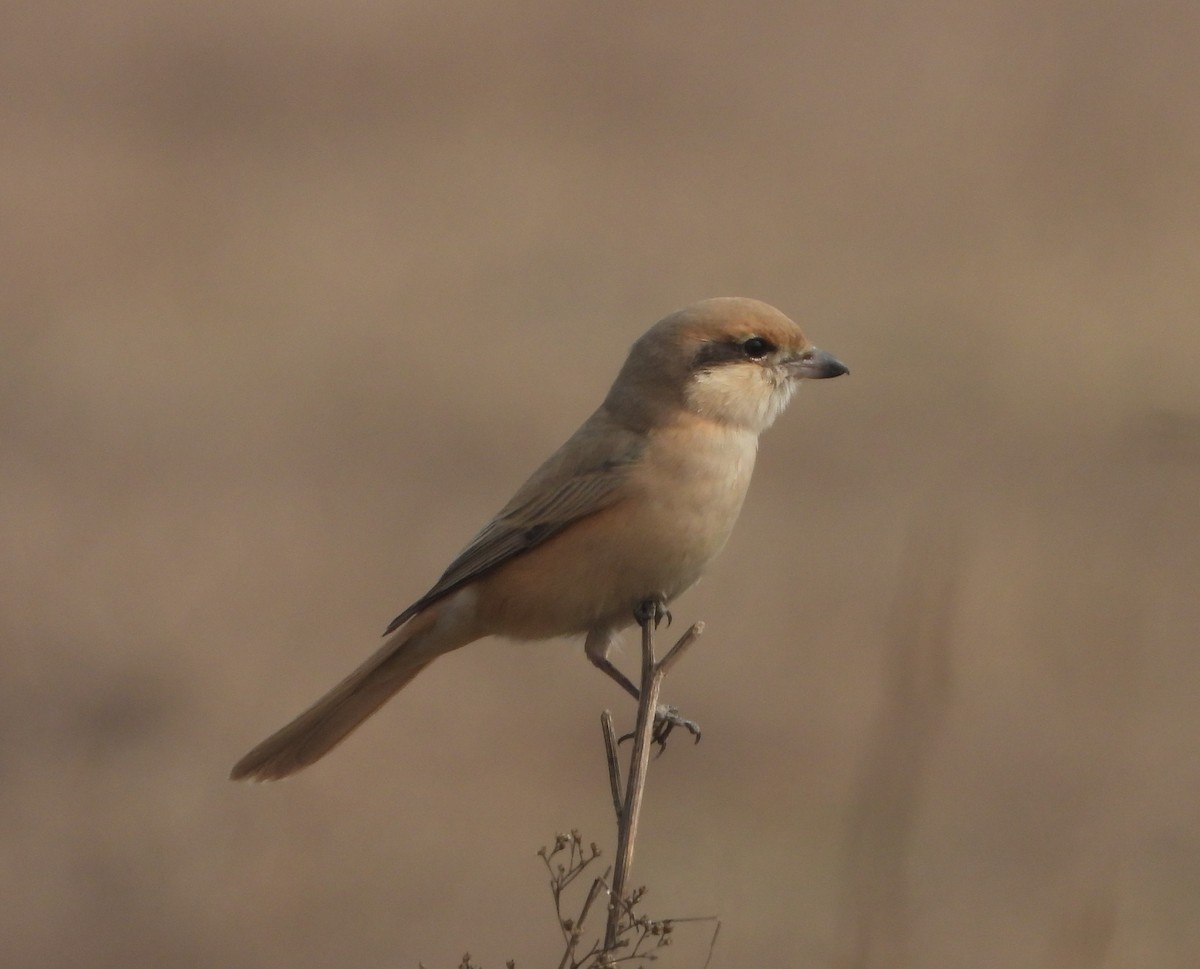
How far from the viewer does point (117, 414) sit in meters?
10.7

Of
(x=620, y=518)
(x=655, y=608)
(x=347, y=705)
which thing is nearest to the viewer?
(x=655, y=608)

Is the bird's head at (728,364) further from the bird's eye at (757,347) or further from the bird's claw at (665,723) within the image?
the bird's claw at (665,723)

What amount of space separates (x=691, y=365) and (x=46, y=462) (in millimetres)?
6349

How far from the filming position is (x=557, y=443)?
33.9 ft

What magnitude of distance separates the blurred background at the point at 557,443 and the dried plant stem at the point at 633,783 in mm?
321

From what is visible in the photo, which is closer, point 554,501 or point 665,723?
point 665,723

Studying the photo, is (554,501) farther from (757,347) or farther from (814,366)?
(814,366)

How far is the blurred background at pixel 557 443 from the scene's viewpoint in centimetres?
644

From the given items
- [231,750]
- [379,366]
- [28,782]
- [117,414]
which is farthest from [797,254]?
[28,782]

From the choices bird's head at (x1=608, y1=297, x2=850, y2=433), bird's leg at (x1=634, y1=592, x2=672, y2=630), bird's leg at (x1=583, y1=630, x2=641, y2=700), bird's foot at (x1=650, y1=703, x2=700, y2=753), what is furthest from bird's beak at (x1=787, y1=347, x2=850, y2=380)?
bird's foot at (x1=650, y1=703, x2=700, y2=753)

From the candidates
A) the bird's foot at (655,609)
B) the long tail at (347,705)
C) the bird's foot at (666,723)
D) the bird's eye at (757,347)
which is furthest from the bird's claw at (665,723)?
the bird's eye at (757,347)

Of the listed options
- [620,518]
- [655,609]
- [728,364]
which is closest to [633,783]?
[655,609]

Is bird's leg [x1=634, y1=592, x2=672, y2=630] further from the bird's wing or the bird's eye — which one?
the bird's eye

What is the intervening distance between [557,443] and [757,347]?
5.90 m
